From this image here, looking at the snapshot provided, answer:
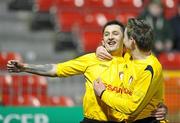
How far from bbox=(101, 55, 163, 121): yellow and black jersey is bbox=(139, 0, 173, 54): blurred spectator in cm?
590

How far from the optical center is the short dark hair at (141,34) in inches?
232

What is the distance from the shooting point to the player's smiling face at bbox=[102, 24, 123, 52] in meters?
6.44

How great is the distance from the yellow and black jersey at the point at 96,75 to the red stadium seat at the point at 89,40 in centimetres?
512

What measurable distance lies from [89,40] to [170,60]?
4.86ft

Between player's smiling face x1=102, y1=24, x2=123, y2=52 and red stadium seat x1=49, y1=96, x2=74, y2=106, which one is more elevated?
player's smiling face x1=102, y1=24, x2=123, y2=52

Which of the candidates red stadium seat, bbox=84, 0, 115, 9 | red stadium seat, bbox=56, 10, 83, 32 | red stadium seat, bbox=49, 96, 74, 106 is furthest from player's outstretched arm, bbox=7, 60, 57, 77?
red stadium seat, bbox=84, 0, 115, 9

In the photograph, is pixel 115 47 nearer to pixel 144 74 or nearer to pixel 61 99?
pixel 144 74

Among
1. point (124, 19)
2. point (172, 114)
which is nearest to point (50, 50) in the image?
point (124, 19)

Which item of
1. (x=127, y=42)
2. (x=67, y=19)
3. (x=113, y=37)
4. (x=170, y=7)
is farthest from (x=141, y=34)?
(x=170, y=7)

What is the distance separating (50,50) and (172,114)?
9.96ft

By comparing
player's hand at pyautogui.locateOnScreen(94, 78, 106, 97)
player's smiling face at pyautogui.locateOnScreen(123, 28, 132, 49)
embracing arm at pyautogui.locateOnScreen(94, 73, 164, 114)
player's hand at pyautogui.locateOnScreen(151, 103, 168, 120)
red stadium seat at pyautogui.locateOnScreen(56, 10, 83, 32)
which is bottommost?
player's hand at pyautogui.locateOnScreen(151, 103, 168, 120)

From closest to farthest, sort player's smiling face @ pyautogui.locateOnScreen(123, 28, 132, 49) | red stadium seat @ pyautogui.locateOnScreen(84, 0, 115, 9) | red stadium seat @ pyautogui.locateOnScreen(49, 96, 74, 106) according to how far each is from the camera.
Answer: player's smiling face @ pyautogui.locateOnScreen(123, 28, 132, 49), red stadium seat @ pyautogui.locateOnScreen(49, 96, 74, 106), red stadium seat @ pyautogui.locateOnScreen(84, 0, 115, 9)

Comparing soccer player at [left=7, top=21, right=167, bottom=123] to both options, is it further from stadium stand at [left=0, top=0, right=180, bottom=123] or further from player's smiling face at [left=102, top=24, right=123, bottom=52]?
stadium stand at [left=0, top=0, right=180, bottom=123]

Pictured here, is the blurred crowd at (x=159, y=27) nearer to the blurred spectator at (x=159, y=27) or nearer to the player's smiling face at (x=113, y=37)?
the blurred spectator at (x=159, y=27)
